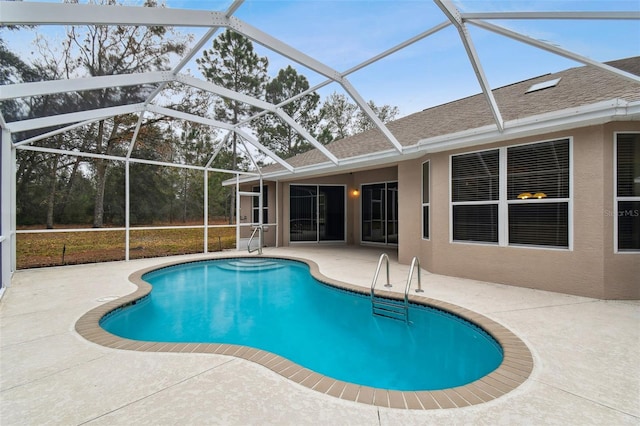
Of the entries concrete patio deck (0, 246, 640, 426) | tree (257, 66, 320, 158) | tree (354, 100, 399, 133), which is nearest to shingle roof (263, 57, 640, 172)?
concrete patio deck (0, 246, 640, 426)

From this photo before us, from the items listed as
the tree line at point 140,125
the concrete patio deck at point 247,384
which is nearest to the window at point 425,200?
the concrete patio deck at point 247,384

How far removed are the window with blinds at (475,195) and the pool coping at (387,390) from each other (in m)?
2.58

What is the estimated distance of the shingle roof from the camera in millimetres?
5193

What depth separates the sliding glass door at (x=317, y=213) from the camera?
13641 mm

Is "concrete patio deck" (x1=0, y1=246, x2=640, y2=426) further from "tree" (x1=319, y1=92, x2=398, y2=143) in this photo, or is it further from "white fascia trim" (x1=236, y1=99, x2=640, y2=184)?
"tree" (x1=319, y1=92, x2=398, y2=143)

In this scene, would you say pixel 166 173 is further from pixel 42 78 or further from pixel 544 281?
pixel 544 281

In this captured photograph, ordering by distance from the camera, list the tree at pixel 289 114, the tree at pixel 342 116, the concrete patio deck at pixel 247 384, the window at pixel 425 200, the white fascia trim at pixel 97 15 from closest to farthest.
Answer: the concrete patio deck at pixel 247 384, the white fascia trim at pixel 97 15, the window at pixel 425 200, the tree at pixel 289 114, the tree at pixel 342 116

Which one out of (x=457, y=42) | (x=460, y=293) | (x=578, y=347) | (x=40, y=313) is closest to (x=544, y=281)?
(x=460, y=293)

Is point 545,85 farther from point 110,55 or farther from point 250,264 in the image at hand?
point 110,55

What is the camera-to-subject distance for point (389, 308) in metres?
5.32

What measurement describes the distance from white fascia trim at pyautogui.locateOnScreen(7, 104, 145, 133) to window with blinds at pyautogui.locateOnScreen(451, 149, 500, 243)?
791 cm

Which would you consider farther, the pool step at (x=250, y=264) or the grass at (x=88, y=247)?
the grass at (x=88, y=247)

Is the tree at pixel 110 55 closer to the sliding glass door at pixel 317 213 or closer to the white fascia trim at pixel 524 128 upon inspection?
the white fascia trim at pixel 524 128

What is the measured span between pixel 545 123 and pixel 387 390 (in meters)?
5.42
